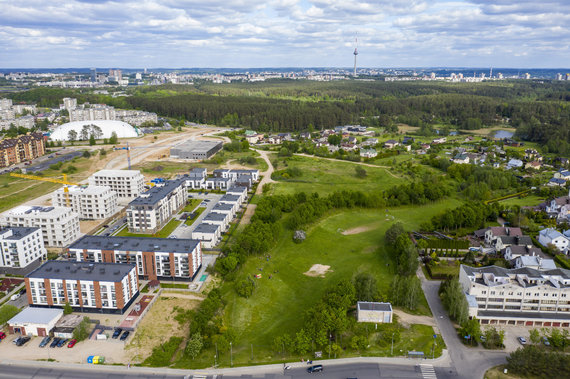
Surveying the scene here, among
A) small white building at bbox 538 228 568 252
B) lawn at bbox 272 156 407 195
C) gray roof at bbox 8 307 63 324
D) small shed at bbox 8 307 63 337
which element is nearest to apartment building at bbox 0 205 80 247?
gray roof at bbox 8 307 63 324

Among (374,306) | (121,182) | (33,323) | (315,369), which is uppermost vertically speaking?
(121,182)

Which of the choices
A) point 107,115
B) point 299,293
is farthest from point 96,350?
point 107,115

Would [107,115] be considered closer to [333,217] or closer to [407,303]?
[333,217]

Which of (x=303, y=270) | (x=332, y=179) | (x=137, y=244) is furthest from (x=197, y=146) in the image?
(x=303, y=270)

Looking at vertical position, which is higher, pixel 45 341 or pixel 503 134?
pixel 503 134

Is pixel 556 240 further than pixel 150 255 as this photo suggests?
Yes

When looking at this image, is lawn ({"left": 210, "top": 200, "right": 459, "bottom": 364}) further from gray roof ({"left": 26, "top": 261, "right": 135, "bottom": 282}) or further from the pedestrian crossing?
gray roof ({"left": 26, "top": 261, "right": 135, "bottom": 282})

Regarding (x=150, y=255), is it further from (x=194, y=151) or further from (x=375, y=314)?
(x=194, y=151)
